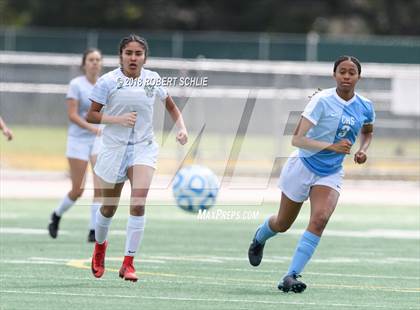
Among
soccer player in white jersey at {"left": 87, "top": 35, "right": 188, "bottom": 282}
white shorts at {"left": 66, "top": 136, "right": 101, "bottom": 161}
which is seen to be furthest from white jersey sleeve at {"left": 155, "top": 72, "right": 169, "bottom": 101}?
white shorts at {"left": 66, "top": 136, "right": 101, "bottom": 161}

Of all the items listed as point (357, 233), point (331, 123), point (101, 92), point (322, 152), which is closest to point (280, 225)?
point (322, 152)

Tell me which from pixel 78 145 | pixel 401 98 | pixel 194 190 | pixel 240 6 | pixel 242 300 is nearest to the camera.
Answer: pixel 242 300

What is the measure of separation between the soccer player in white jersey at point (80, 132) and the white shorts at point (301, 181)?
4.01 metres

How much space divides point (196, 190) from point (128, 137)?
17.0 feet

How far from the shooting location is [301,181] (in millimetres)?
10500

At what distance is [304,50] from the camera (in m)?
35.8

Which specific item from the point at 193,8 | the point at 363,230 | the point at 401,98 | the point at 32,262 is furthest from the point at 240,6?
the point at 32,262

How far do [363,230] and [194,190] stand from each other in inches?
89.5

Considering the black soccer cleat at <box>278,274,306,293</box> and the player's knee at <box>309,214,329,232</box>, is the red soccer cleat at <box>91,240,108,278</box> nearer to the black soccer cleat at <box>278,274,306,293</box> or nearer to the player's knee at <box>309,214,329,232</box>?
the black soccer cleat at <box>278,274,306,293</box>

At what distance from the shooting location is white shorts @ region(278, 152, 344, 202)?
10.5 m

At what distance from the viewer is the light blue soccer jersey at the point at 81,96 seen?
563 inches

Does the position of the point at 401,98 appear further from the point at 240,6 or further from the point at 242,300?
the point at 240,6

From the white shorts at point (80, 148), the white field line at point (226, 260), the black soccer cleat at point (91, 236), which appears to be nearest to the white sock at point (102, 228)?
the white field line at point (226, 260)

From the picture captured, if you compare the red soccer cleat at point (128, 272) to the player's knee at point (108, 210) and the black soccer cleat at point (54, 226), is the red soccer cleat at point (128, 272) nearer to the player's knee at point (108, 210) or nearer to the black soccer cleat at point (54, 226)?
the player's knee at point (108, 210)
